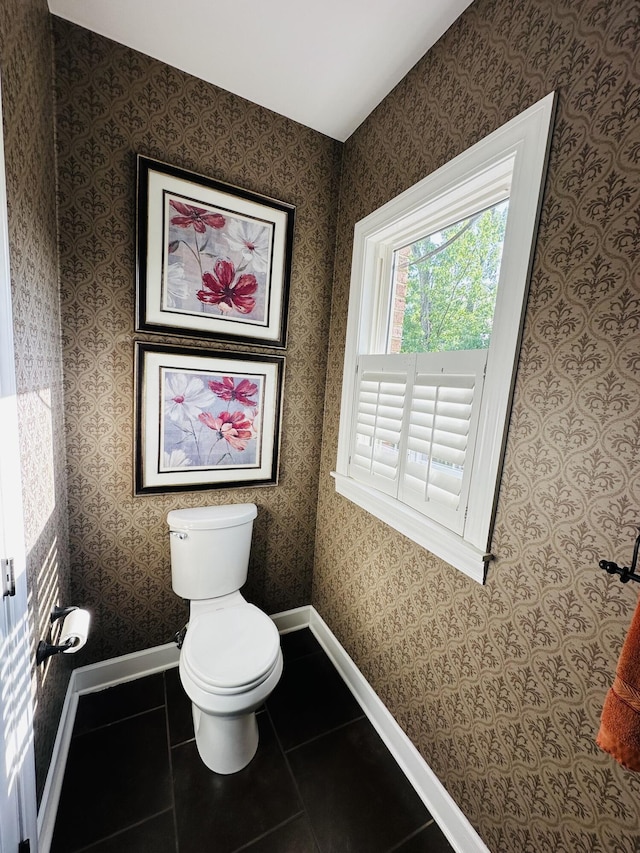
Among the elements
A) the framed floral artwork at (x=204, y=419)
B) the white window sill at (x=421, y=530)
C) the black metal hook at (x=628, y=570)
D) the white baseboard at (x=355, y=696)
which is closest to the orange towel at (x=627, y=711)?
the black metal hook at (x=628, y=570)

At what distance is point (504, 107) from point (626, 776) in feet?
5.47

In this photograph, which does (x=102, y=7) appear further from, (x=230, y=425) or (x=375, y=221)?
(x=230, y=425)

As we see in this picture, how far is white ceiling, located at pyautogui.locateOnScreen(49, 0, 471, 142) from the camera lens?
3.66 ft

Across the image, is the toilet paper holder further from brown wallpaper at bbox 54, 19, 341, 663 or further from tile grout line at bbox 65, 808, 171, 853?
tile grout line at bbox 65, 808, 171, 853

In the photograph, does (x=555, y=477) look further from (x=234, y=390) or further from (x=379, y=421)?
(x=234, y=390)

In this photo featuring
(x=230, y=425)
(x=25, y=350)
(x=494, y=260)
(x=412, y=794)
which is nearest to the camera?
(x=25, y=350)

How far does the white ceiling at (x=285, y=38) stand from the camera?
3.66ft

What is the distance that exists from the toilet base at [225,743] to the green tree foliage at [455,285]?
154 cm

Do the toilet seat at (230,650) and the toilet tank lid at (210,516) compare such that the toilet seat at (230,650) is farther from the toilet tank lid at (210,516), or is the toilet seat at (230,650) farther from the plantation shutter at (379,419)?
the plantation shutter at (379,419)

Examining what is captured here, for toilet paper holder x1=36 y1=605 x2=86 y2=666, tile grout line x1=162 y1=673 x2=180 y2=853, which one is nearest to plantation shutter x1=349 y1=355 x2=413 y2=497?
toilet paper holder x1=36 y1=605 x2=86 y2=666

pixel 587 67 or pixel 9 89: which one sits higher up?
pixel 587 67

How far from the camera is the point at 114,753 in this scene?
4.30 feet

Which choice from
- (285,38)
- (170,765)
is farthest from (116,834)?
(285,38)

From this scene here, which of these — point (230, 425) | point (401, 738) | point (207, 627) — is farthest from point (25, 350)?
point (401, 738)
